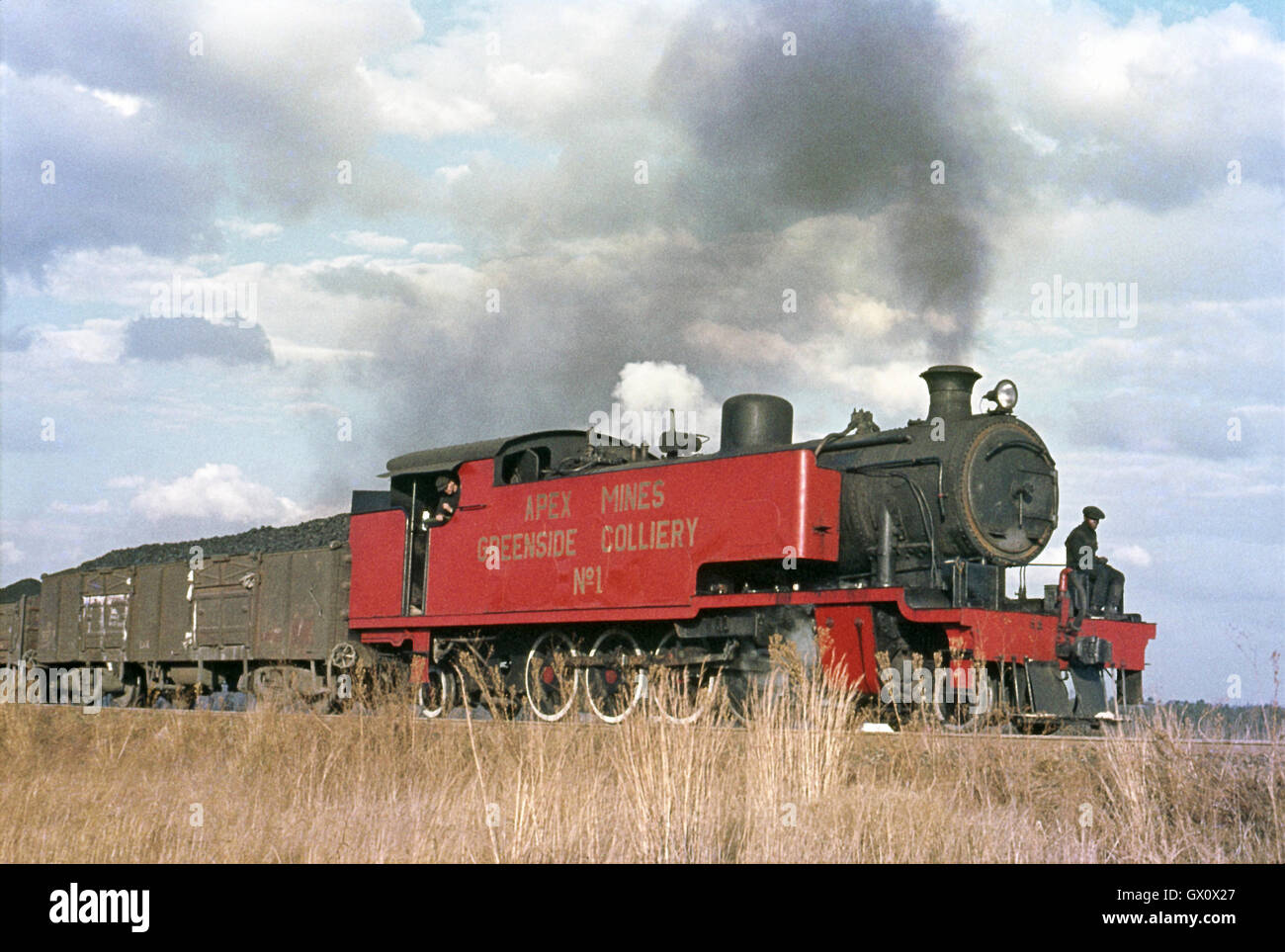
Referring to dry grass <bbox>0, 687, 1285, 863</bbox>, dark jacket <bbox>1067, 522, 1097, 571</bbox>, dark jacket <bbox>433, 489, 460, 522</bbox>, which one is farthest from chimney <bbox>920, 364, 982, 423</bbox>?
dark jacket <bbox>433, 489, 460, 522</bbox>

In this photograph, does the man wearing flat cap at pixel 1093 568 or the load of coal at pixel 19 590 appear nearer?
the man wearing flat cap at pixel 1093 568

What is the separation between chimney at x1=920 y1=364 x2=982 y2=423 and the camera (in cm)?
1220

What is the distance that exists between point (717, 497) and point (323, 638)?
279 inches

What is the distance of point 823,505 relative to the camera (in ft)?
39.4

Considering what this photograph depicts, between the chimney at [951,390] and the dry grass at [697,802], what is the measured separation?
436 cm

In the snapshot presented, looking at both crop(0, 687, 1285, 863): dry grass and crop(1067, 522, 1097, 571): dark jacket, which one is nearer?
crop(0, 687, 1285, 863): dry grass

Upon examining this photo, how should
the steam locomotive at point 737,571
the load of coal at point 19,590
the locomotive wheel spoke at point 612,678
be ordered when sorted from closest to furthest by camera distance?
the steam locomotive at point 737,571, the locomotive wheel spoke at point 612,678, the load of coal at point 19,590

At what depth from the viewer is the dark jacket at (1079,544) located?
12164 millimetres

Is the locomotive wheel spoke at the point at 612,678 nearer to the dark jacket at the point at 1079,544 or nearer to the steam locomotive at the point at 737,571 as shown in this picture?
the steam locomotive at the point at 737,571

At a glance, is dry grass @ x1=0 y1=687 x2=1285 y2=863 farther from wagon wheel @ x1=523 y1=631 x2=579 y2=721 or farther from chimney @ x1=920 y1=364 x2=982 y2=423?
chimney @ x1=920 y1=364 x2=982 y2=423

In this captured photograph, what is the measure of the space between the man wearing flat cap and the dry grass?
3875 millimetres

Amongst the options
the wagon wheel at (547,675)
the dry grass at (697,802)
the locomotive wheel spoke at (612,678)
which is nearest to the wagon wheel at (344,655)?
the wagon wheel at (547,675)
